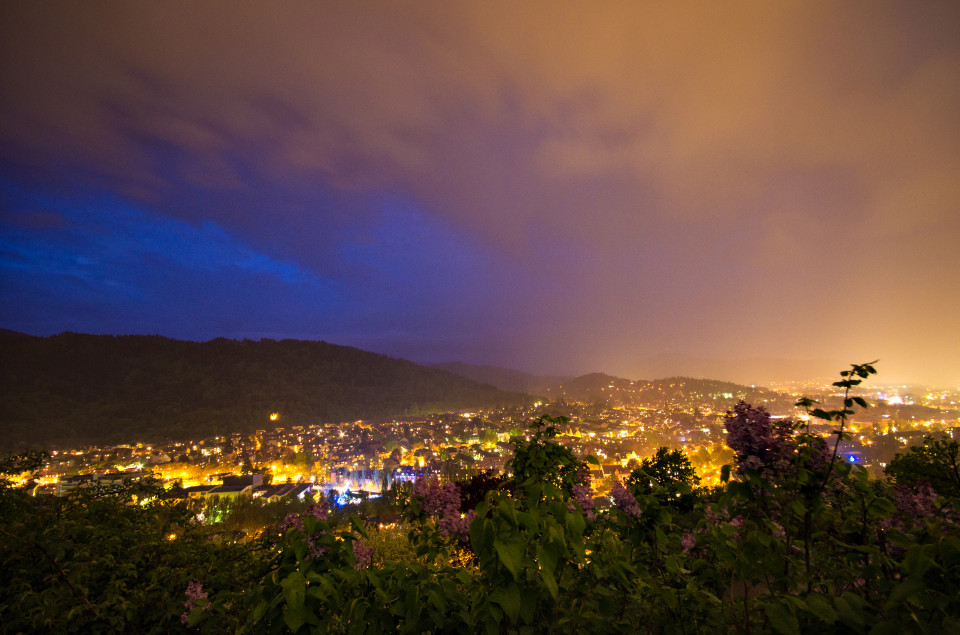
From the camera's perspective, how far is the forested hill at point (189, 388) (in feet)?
151

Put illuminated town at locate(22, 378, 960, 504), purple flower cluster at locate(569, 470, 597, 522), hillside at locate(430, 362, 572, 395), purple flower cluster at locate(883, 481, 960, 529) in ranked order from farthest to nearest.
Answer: hillside at locate(430, 362, 572, 395)
illuminated town at locate(22, 378, 960, 504)
purple flower cluster at locate(569, 470, 597, 522)
purple flower cluster at locate(883, 481, 960, 529)

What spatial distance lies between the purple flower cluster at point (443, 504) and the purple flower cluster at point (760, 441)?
6.42ft

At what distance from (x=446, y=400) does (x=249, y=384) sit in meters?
43.2

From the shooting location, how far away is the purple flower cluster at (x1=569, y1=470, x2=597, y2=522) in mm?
2895

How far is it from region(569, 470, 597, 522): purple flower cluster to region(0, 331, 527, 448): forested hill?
62.5 m

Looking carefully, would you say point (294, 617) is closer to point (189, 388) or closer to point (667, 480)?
point (667, 480)

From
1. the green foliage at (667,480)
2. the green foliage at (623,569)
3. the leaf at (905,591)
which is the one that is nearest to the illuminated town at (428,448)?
the green foliage at (667,480)

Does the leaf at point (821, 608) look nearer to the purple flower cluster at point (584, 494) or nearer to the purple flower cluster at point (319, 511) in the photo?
the purple flower cluster at point (584, 494)

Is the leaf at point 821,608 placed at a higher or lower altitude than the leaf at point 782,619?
higher

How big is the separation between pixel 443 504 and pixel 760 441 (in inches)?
91.7

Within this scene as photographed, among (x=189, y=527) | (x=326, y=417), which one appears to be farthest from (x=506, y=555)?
(x=326, y=417)

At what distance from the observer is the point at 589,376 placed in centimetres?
10062

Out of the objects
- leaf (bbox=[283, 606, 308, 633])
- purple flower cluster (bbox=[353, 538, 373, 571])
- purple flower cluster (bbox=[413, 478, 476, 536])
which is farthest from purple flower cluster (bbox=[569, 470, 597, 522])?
leaf (bbox=[283, 606, 308, 633])

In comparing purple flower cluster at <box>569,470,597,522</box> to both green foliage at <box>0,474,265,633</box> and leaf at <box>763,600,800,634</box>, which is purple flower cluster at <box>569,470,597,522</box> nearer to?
leaf at <box>763,600,800,634</box>
